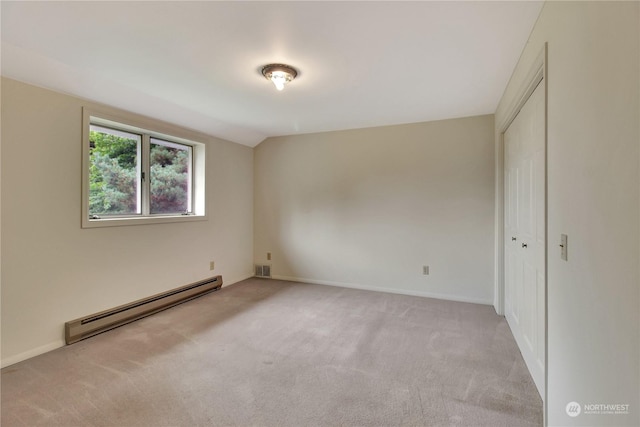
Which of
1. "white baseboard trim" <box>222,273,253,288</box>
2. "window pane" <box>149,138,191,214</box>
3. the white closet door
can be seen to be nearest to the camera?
the white closet door

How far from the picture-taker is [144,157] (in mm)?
3391

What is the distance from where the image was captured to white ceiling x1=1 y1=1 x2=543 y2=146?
1.67 metres

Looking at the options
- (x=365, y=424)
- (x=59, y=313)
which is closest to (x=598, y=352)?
(x=365, y=424)

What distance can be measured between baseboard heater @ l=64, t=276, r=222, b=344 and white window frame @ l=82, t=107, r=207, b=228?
0.84 metres

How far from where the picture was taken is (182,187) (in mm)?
3990

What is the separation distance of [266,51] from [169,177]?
7.85ft

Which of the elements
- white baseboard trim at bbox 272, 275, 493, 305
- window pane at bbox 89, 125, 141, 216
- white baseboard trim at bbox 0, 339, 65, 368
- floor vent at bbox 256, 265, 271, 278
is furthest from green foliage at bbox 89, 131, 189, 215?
white baseboard trim at bbox 272, 275, 493, 305

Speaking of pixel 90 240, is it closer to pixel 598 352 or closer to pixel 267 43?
pixel 267 43

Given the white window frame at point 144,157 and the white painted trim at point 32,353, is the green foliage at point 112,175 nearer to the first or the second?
the white window frame at point 144,157

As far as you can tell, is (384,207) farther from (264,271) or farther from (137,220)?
(137,220)

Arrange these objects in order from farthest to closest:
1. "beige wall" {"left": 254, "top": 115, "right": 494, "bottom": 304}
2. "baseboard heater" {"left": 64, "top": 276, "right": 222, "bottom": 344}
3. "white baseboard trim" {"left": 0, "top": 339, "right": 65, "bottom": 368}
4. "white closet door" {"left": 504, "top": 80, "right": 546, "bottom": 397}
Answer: "beige wall" {"left": 254, "top": 115, "right": 494, "bottom": 304}
"baseboard heater" {"left": 64, "top": 276, "right": 222, "bottom": 344}
"white baseboard trim" {"left": 0, "top": 339, "right": 65, "bottom": 368}
"white closet door" {"left": 504, "top": 80, "right": 546, "bottom": 397}

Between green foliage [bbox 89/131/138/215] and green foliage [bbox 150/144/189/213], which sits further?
green foliage [bbox 150/144/189/213]

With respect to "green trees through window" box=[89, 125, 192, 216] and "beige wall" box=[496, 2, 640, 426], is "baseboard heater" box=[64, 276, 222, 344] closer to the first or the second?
"green trees through window" box=[89, 125, 192, 216]

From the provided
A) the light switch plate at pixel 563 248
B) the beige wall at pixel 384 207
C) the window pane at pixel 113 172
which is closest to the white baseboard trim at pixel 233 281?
the beige wall at pixel 384 207
